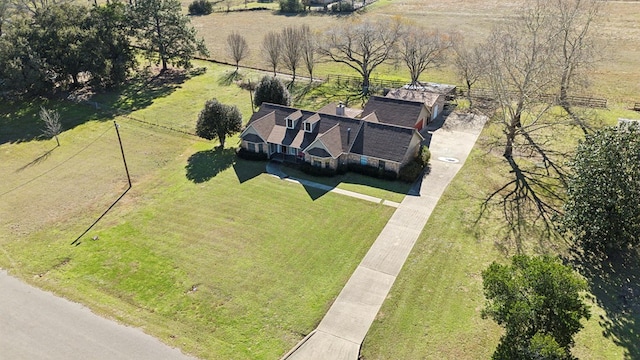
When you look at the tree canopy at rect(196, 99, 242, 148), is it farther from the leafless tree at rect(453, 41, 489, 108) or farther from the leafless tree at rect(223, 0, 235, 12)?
the leafless tree at rect(223, 0, 235, 12)

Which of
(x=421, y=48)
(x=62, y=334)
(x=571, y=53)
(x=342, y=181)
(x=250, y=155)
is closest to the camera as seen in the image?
(x=62, y=334)

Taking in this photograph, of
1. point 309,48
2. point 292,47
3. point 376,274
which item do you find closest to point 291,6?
point 292,47

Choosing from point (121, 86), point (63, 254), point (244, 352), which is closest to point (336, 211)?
point (244, 352)

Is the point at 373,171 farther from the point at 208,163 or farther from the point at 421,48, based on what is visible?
the point at 421,48

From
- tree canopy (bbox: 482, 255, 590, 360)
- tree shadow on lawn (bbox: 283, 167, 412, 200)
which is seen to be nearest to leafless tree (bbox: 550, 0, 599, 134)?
tree shadow on lawn (bbox: 283, 167, 412, 200)

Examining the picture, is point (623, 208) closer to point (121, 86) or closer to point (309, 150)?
point (309, 150)

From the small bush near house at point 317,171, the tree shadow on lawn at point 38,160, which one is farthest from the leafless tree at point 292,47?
the tree shadow on lawn at point 38,160

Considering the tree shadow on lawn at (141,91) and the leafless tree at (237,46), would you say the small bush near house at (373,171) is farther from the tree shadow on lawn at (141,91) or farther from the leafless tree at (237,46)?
the leafless tree at (237,46)
